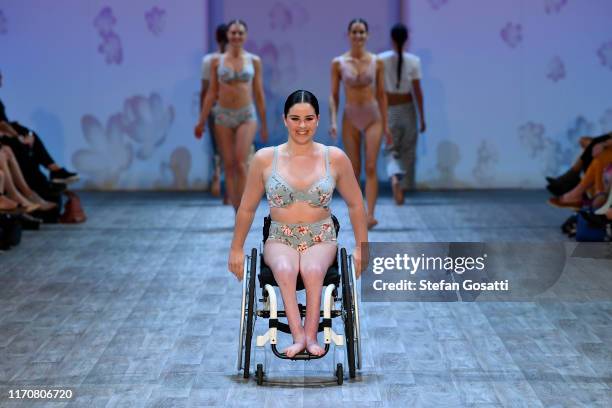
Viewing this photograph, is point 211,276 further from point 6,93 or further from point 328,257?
Answer: point 6,93

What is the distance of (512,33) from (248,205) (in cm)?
686

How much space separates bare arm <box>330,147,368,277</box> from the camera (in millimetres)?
5617

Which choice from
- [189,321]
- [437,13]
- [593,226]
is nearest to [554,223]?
[593,226]

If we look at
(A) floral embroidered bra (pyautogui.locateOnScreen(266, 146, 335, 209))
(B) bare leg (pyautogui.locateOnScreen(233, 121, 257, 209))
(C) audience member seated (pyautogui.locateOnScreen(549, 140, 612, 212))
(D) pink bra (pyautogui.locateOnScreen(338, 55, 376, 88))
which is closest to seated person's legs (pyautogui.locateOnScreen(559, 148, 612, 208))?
(C) audience member seated (pyautogui.locateOnScreen(549, 140, 612, 212))

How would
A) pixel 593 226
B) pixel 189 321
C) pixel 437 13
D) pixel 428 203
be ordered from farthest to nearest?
1. pixel 437 13
2. pixel 428 203
3. pixel 593 226
4. pixel 189 321

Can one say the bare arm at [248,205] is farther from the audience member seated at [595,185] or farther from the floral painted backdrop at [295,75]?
the floral painted backdrop at [295,75]

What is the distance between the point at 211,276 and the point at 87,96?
466 centimetres

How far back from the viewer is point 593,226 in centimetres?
869

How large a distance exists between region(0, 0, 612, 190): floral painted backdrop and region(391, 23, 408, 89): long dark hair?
3.17 feet

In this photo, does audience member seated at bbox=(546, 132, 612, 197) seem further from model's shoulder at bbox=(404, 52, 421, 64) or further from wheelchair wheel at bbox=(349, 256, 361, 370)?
wheelchair wheel at bbox=(349, 256, 361, 370)

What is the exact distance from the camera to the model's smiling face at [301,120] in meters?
5.51

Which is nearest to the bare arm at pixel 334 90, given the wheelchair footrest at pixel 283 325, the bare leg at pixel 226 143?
the bare leg at pixel 226 143

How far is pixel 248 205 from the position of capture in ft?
18.6

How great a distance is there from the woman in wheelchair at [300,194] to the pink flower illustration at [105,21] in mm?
6626
